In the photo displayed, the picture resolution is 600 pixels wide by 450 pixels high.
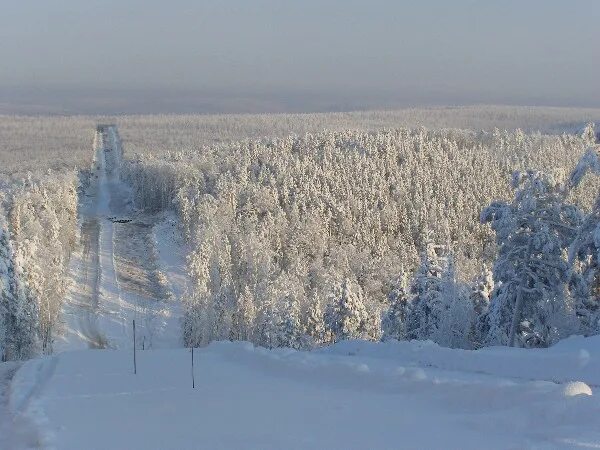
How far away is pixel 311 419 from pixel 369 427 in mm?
884

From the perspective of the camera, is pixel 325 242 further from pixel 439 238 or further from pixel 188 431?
pixel 188 431

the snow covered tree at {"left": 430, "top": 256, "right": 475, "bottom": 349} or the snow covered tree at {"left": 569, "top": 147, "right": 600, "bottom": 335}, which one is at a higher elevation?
the snow covered tree at {"left": 569, "top": 147, "right": 600, "bottom": 335}

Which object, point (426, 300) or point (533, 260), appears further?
point (426, 300)

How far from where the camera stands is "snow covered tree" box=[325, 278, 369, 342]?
36.5 metres

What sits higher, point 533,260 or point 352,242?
point 533,260

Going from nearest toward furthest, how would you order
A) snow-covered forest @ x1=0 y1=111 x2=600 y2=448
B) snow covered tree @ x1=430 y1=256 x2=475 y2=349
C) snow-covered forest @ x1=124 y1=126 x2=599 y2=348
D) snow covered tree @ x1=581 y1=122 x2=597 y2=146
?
1. snow-covered forest @ x1=0 y1=111 x2=600 y2=448
2. snow covered tree @ x1=581 y1=122 x2=597 y2=146
3. snow-covered forest @ x1=124 y1=126 x2=599 y2=348
4. snow covered tree @ x1=430 y1=256 x2=475 y2=349

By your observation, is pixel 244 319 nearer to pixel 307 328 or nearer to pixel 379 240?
pixel 307 328

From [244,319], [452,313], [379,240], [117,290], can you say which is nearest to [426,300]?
[452,313]

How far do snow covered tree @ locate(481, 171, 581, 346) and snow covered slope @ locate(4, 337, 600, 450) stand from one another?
8.75m

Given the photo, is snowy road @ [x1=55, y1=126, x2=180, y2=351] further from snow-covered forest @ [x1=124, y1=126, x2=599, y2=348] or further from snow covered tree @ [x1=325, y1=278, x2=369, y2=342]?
snow covered tree @ [x1=325, y1=278, x2=369, y2=342]

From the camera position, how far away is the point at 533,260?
21.4m

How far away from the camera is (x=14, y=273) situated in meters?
38.7

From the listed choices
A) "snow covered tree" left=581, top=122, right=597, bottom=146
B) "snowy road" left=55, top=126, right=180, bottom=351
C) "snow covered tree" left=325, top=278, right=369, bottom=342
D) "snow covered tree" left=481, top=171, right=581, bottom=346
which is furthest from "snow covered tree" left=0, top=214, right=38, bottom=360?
"snow covered tree" left=581, top=122, right=597, bottom=146

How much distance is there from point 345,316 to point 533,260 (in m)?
16.7
